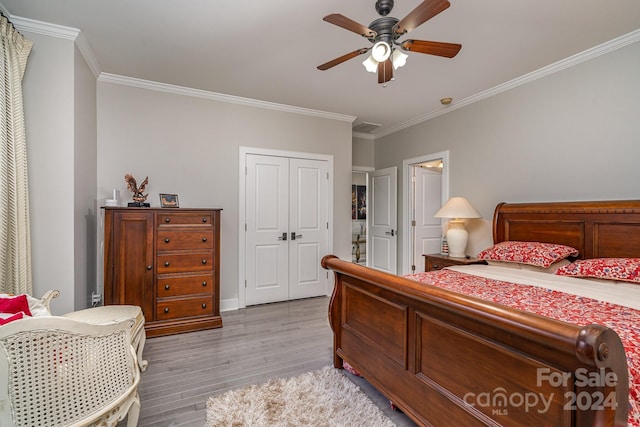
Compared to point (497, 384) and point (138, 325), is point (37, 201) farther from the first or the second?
point (497, 384)

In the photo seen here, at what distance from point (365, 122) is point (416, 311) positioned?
12.6 feet

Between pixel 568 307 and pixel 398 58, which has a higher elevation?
pixel 398 58

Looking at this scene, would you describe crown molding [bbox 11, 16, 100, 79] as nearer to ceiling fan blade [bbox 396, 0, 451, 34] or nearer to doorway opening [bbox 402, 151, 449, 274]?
ceiling fan blade [bbox 396, 0, 451, 34]

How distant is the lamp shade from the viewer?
3.60m

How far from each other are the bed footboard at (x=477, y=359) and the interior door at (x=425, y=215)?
2972 mm

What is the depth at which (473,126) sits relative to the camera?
12.7ft

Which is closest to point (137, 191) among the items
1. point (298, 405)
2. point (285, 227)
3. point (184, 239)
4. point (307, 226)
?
point (184, 239)

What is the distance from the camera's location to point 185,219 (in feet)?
10.5

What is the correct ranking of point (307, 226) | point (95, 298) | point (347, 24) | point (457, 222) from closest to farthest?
point (347, 24)
point (95, 298)
point (457, 222)
point (307, 226)

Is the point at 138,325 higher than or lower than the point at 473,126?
lower

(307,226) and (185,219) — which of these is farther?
(307,226)

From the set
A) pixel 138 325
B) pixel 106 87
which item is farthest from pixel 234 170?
pixel 138 325

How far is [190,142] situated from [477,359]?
3.61 m

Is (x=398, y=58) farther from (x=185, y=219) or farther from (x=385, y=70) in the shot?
(x=185, y=219)
